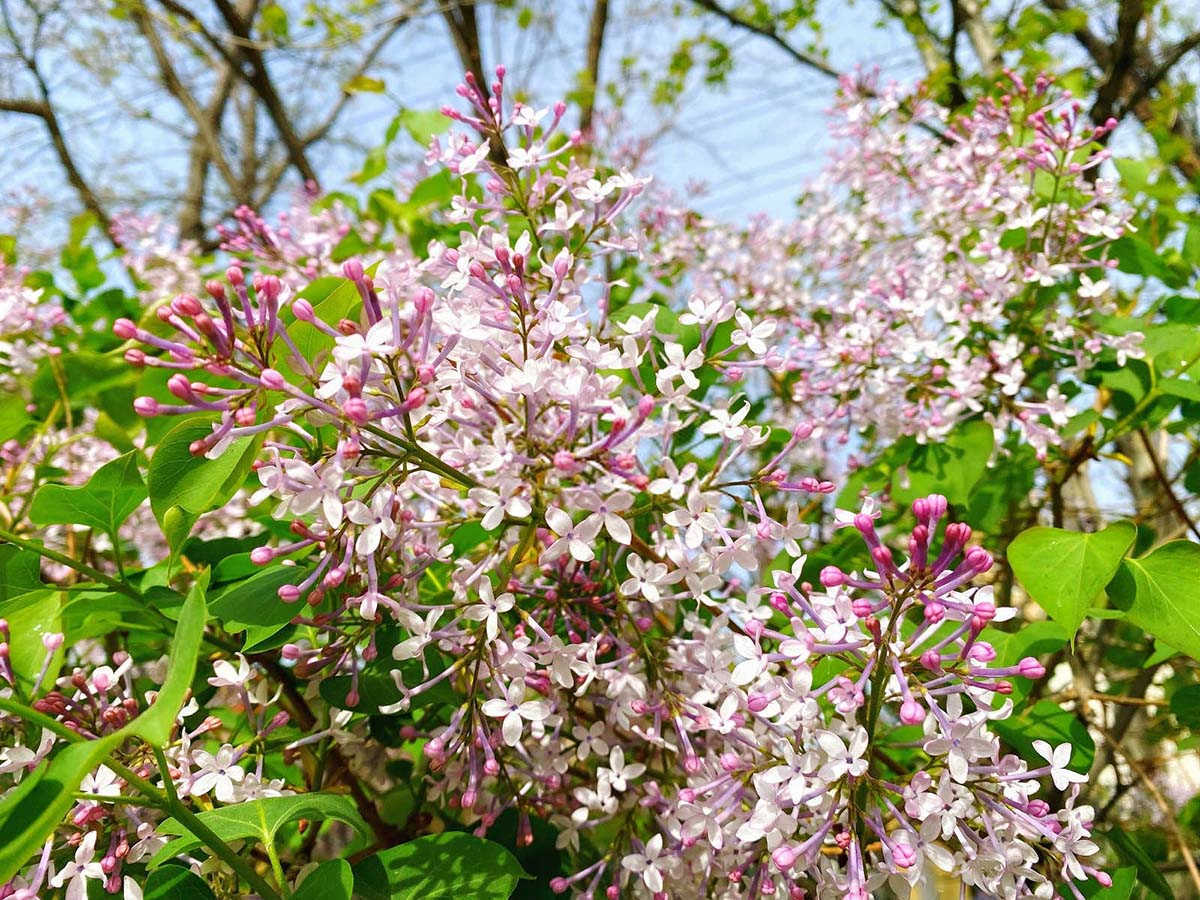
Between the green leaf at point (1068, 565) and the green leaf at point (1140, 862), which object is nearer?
the green leaf at point (1068, 565)

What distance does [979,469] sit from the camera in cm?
114

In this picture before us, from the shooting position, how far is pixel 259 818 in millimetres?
652

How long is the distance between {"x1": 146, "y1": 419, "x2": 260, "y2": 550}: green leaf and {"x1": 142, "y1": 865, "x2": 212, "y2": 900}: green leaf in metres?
0.28

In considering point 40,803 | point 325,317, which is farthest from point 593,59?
point 40,803

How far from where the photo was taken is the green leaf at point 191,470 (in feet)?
2.18

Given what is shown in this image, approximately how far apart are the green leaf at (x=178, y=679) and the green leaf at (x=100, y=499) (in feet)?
1.04

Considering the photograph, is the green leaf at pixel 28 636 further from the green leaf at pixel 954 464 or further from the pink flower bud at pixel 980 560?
the green leaf at pixel 954 464

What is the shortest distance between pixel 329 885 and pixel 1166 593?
0.69m

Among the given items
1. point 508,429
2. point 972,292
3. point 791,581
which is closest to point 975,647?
point 791,581

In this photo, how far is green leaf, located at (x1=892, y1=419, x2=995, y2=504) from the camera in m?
1.14

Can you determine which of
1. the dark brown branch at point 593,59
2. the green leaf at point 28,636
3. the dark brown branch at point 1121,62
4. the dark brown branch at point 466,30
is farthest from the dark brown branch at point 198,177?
the green leaf at point 28,636

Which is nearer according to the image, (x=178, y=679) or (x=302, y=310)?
(x=178, y=679)

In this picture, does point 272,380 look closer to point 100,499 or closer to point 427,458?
point 427,458

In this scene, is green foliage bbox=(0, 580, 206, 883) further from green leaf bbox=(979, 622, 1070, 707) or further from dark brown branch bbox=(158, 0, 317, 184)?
dark brown branch bbox=(158, 0, 317, 184)
